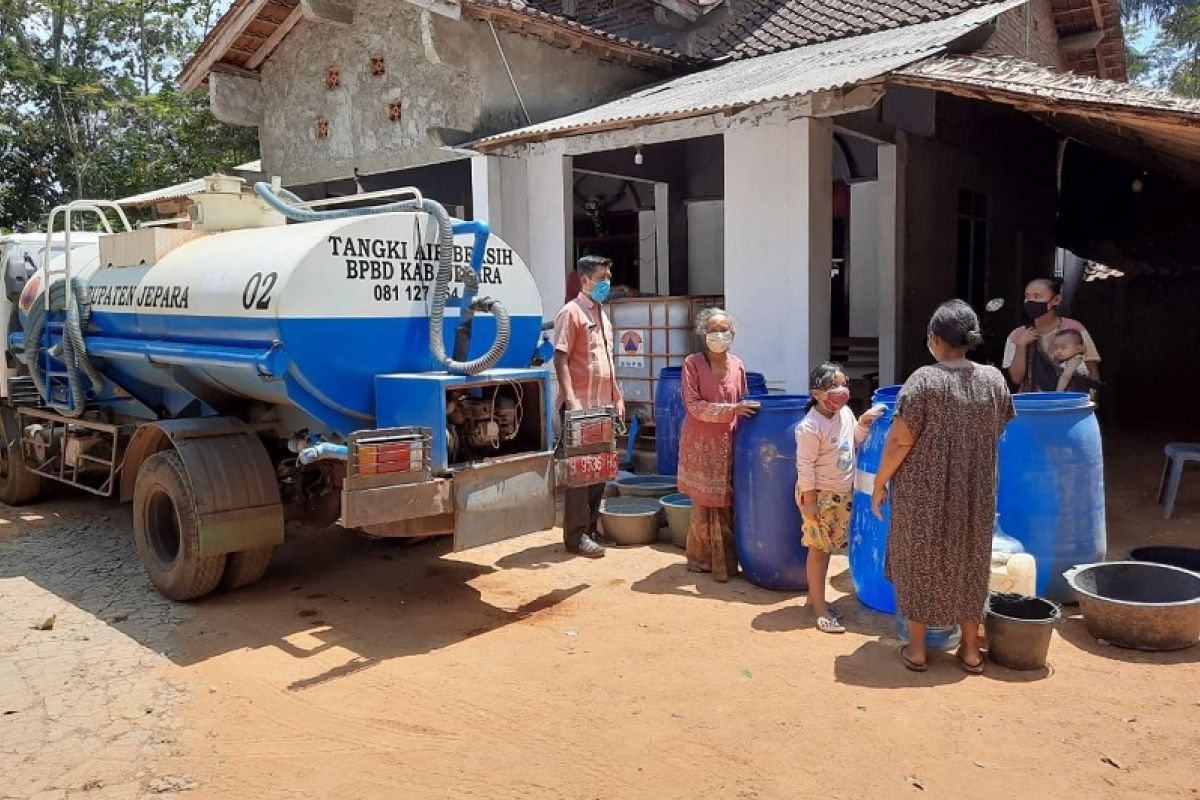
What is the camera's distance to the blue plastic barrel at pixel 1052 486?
4.61 meters

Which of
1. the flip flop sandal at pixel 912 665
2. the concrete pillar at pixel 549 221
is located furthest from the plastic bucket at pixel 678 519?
the concrete pillar at pixel 549 221

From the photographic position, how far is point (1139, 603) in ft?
13.6

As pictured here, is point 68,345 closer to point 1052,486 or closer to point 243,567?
point 243,567

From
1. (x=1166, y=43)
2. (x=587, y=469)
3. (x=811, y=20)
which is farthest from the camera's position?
(x=1166, y=43)

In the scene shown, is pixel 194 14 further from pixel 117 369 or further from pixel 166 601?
pixel 166 601

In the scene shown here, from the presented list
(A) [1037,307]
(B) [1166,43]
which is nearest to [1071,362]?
(A) [1037,307]

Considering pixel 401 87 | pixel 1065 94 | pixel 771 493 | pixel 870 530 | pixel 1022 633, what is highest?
pixel 401 87

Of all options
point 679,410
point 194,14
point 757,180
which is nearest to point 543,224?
point 757,180

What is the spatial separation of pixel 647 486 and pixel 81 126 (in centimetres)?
1722

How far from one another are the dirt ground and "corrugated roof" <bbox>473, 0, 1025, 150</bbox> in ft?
11.8

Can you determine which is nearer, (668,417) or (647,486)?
(647,486)

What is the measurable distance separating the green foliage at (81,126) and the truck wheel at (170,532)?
13624 mm

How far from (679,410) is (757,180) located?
2217 millimetres

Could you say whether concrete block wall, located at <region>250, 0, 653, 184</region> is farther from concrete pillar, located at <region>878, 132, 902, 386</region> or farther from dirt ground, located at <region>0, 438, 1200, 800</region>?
dirt ground, located at <region>0, 438, 1200, 800</region>
